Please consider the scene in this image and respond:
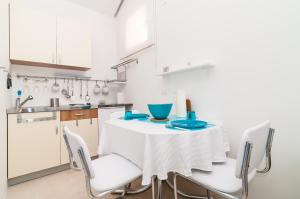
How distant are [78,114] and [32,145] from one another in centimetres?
67

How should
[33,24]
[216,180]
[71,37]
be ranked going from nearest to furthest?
[216,180], [33,24], [71,37]

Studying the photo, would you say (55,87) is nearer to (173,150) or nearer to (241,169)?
(173,150)

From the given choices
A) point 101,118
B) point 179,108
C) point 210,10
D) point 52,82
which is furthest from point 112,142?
point 52,82

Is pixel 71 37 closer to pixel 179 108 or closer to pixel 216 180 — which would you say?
pixel 179 108

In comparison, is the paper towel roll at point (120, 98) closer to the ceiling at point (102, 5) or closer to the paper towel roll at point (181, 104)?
the paper towel roll at point (181, 104)

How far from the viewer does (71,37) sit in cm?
254

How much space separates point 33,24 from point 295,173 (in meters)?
3.40

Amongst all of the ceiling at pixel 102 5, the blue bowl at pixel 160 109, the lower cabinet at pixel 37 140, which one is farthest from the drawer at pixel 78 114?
the ceiling at pixel 102 5

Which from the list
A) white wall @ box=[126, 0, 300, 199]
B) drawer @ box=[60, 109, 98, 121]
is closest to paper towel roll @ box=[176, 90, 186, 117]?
white wall @ box=[126, 0, 300, 199]

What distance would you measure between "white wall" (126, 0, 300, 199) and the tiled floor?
835 mm

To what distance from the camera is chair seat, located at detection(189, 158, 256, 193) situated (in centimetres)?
90

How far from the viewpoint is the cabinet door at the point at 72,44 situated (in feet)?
7.97

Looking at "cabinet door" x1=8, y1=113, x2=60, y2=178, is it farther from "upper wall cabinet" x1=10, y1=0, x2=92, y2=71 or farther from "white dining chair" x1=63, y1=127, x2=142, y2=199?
"white dining chair" x1=63, y1=127, x2=142, y2=199

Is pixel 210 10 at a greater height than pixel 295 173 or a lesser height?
greater
